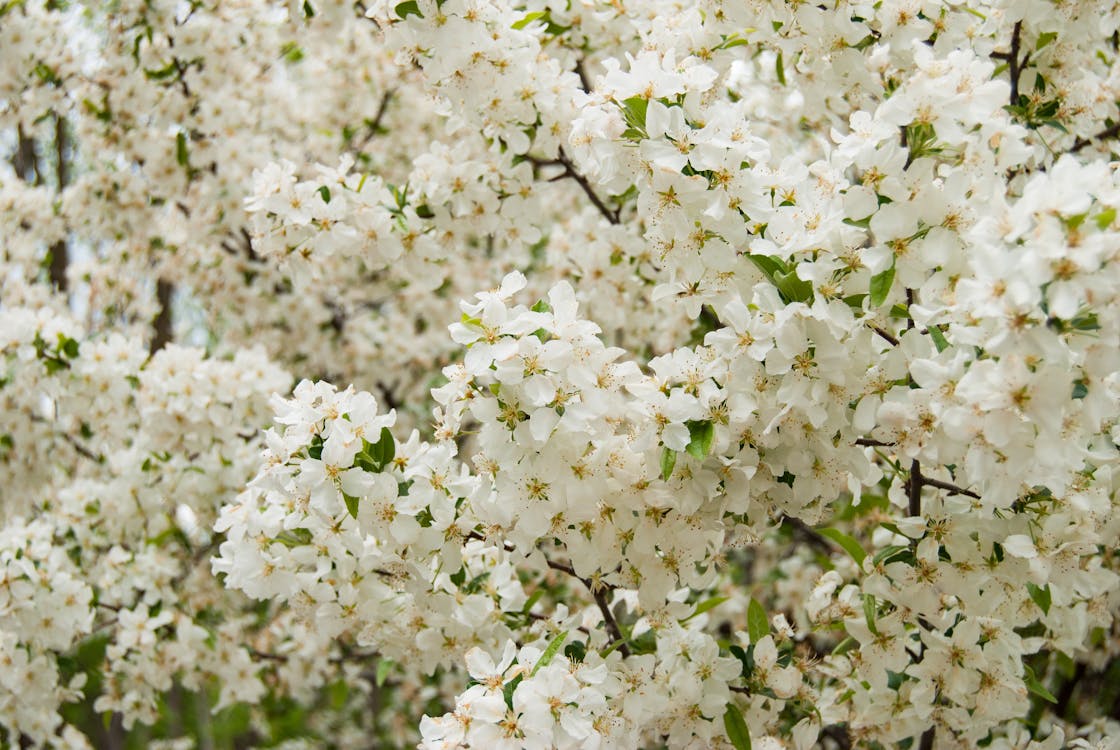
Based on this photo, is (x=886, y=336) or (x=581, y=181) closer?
(x=886, y=336)

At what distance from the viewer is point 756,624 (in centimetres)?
260

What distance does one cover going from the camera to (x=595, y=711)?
2127 millimetres

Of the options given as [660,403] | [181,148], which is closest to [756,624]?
[660,403]

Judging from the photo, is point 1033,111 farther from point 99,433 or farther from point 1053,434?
point 99,433

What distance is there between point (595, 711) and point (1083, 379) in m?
1.21

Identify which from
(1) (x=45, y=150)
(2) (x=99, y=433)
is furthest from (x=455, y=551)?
(1) (x=45, y=150)

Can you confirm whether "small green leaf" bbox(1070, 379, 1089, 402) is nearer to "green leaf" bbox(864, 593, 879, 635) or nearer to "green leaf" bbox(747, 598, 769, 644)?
"green leaf" bbox(864, 593, 879, 635)

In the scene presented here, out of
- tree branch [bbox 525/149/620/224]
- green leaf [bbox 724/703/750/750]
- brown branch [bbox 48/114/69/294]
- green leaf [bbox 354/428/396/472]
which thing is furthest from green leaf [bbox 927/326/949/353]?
brown branch [bbox 48/114/69/294]

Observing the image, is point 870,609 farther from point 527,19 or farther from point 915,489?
point 527,19

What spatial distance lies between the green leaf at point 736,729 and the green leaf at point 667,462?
81cm

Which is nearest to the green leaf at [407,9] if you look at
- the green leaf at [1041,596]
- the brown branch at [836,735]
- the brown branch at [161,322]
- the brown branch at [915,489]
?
the brown branch at [915,489]

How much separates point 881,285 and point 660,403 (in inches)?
21.0

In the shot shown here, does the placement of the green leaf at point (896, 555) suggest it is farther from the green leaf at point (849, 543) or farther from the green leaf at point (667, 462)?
the green leaf at point (667, 462)

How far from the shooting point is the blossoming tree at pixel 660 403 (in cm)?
201
